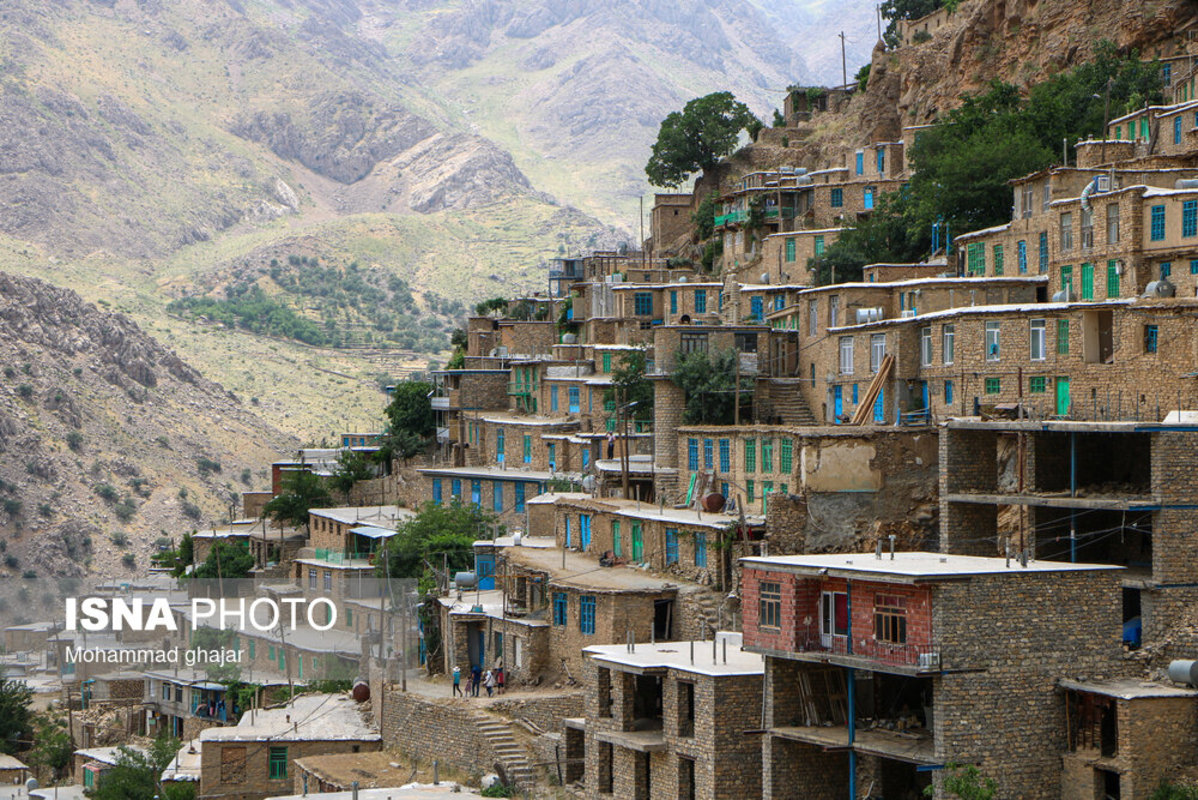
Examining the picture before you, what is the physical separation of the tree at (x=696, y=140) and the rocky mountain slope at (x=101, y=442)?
3480 cm

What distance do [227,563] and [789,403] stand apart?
27.1 m

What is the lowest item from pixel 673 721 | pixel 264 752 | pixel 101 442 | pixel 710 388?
pixel 264 752

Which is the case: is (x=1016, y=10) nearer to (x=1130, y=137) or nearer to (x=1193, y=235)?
(x=1130, y=137)

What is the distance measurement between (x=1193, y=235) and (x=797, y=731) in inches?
701

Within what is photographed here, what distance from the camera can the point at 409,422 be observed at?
7194cm

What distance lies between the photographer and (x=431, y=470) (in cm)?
6450

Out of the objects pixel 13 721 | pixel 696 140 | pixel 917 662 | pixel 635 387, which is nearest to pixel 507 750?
pixel 917 662

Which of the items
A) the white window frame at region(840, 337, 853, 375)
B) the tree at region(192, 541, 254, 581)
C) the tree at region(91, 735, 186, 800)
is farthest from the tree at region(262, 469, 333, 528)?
the white window frame at region(840, 337, 853, 375)

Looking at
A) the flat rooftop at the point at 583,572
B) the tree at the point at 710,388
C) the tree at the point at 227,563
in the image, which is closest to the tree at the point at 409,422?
the tree at the point at 227,563

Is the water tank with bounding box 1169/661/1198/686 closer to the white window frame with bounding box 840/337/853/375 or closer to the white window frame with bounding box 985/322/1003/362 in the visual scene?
the white window frame with bounding box 985/322/1003/362

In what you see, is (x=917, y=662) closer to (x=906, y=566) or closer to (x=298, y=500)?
(x=906, y=566)

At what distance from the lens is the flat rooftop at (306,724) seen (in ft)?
146

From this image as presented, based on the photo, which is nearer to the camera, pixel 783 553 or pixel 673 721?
pixel 673 721

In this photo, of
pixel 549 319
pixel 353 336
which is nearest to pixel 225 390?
pixel 353 336
